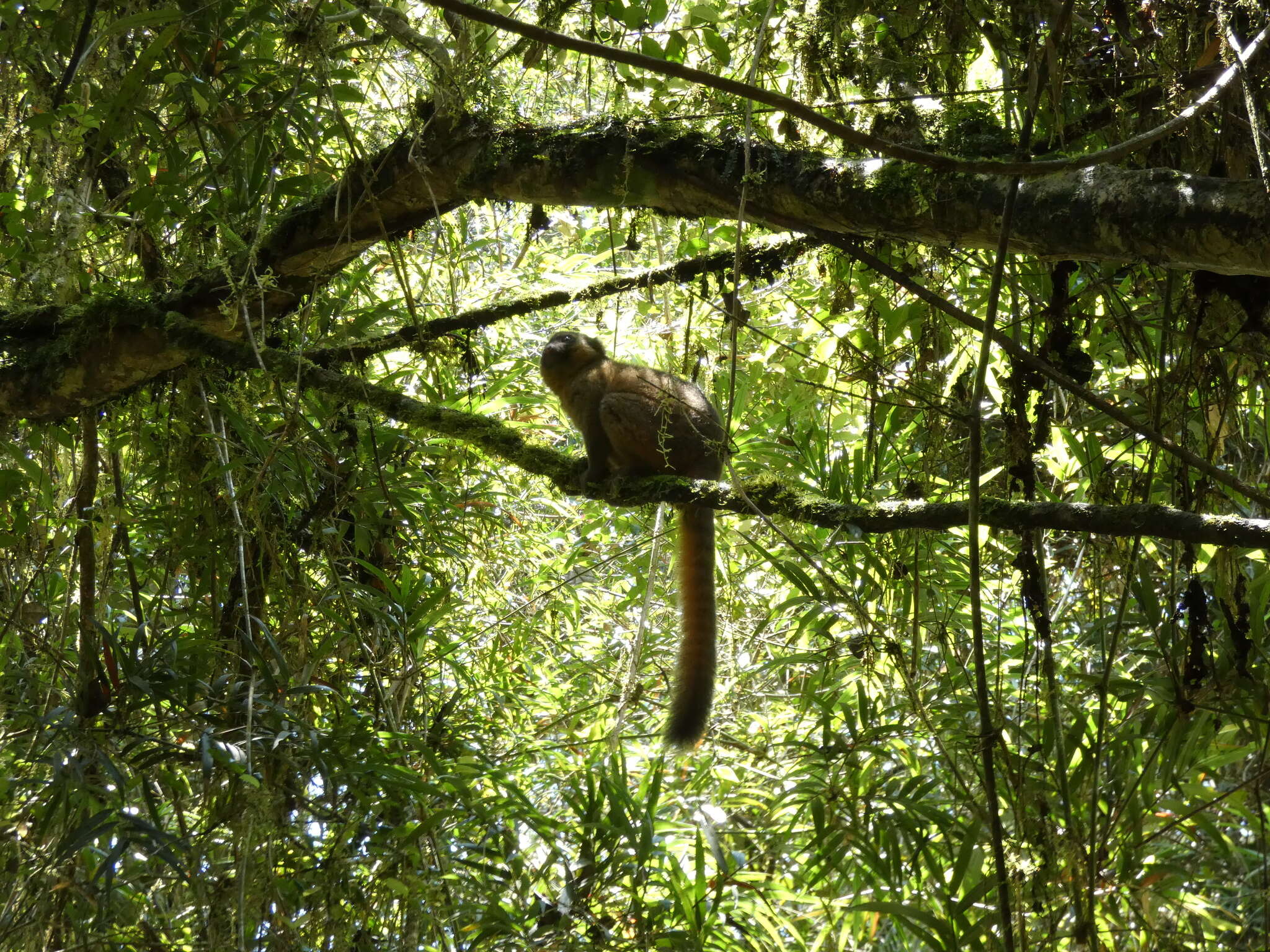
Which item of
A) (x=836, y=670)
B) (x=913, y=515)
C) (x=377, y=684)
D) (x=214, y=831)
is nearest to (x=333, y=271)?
(x=377, y=684)

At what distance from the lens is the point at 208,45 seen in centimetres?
268

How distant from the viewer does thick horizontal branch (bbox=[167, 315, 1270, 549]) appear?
2.19 meters

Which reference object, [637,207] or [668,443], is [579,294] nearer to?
[637,207]

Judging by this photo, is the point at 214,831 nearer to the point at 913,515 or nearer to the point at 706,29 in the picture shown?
the point at 913,515

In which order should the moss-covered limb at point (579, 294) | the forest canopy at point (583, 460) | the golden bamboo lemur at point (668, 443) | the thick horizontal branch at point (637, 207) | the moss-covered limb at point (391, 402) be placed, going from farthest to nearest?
1. the golden bamboo lemur at point (668, 443)
2. the moss-covered limb at point (579, 294)
3. the moss-covered limb at point (391, 402)
4. the forest canopy at point (583, 460)
5. the thick horizontal branch at point (637, 207)

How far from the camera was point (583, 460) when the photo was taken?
4.52 m

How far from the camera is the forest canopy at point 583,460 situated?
2.37 meters

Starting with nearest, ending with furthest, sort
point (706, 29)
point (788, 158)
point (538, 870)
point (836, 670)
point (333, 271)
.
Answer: point (788, 158) → point (706, 29) → point (333, 271) → point (538, 870) → point (836, 670)

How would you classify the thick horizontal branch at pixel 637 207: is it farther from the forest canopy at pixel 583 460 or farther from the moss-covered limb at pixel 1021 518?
the moss-covered limb at pixel 1021 518

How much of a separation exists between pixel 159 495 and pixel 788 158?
2.46 m

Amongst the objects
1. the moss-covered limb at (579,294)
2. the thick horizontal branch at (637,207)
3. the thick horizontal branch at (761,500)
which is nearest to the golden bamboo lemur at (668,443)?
the thick horizontal branch at (761,500)

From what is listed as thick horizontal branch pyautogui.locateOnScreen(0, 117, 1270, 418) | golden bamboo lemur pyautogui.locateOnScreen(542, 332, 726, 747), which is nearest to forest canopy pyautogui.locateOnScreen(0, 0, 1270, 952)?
thick horizontal branch pyautogui.locateOnScreen(0, 117, 1270, 418)

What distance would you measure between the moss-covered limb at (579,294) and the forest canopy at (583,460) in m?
0.03

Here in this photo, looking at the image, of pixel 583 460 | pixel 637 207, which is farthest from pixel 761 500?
pixel 583 460
